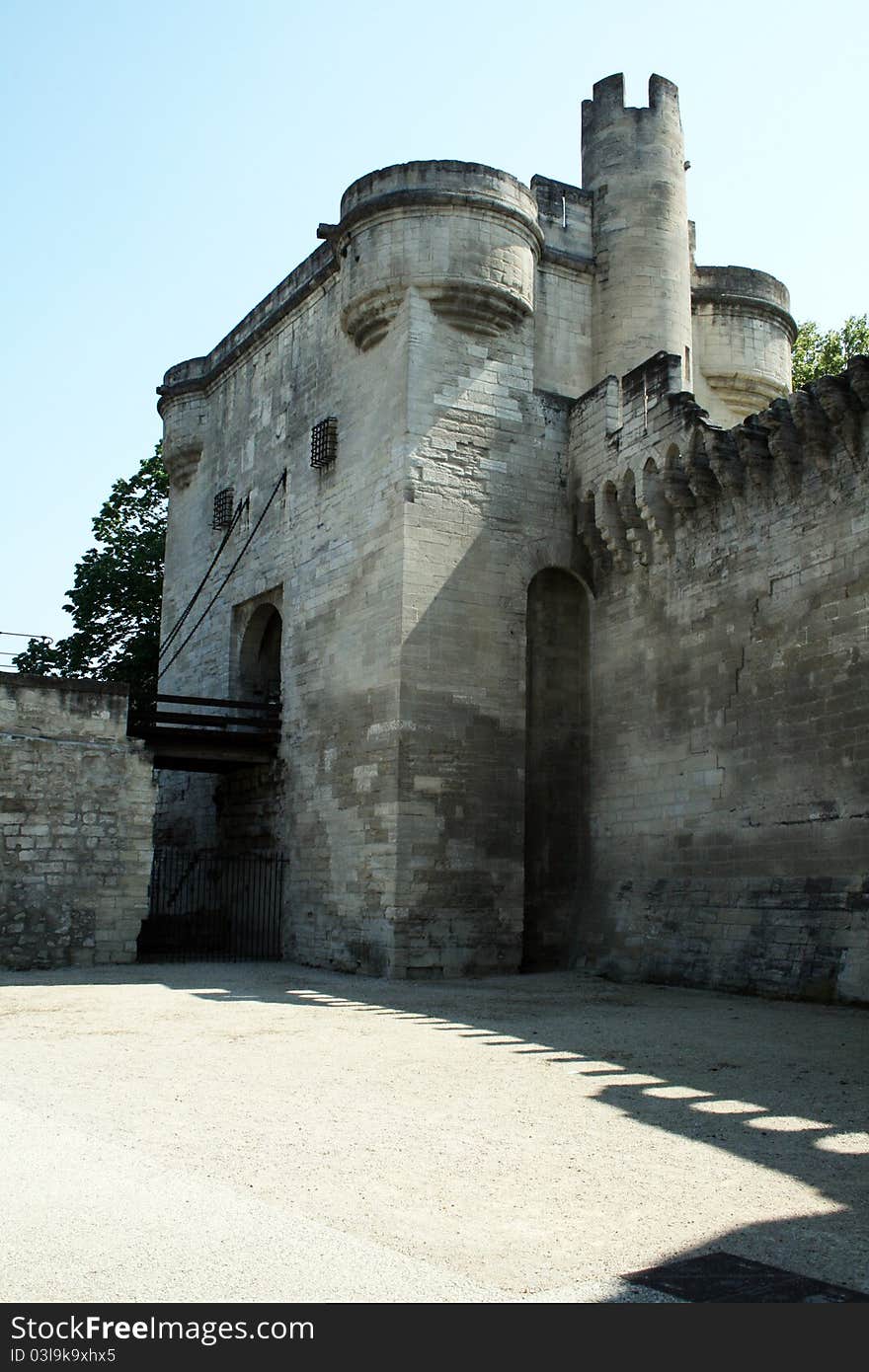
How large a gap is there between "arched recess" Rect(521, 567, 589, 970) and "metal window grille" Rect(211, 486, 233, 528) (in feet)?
21.3

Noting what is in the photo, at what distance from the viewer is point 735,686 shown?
12648 mm

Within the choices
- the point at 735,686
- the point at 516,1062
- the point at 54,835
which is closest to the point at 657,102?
the point at 735,686

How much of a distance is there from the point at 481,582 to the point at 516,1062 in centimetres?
796

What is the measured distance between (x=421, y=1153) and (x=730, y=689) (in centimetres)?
849

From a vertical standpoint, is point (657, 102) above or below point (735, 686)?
above

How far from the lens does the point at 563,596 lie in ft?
51.5

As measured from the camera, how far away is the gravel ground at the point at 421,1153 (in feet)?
11.4

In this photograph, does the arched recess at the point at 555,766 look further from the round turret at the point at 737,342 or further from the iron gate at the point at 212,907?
the round turret at the point at 737,342

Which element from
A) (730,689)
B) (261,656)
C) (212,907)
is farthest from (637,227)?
(212,907)

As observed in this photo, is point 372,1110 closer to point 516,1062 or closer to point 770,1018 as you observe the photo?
point 516,1062

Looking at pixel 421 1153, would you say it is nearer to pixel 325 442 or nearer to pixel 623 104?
pixel 325 442

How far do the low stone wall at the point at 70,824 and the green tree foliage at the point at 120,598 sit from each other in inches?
354

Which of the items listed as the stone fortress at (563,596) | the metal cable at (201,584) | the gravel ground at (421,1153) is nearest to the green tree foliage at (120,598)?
the metal cable at (201,584)

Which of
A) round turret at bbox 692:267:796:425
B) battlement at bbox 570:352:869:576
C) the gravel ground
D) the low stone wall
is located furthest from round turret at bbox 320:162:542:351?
the gravel ground
